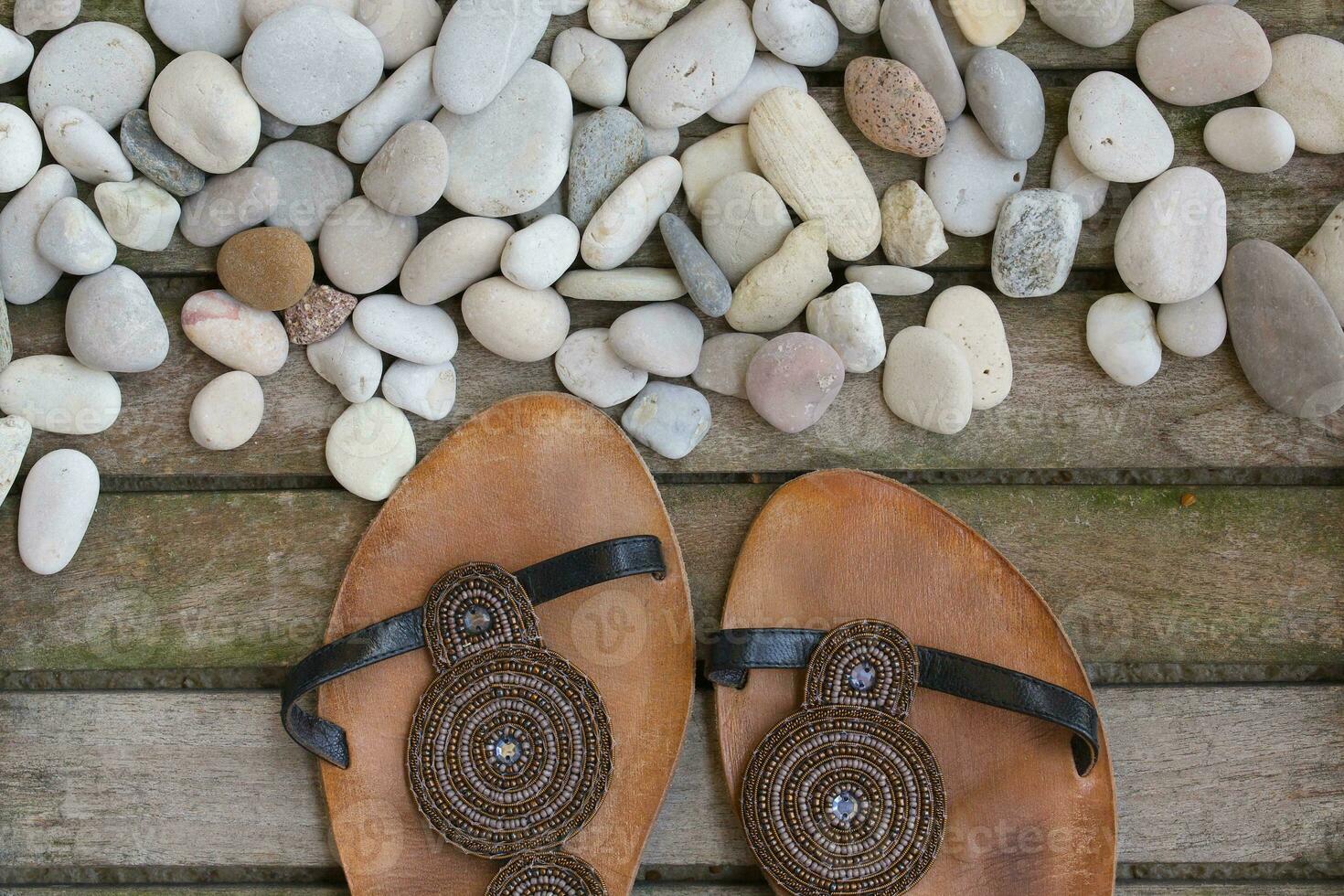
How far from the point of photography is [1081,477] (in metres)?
0.69

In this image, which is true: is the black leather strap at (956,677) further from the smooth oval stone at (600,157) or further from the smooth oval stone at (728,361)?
the smooth oval stone at (600,157)

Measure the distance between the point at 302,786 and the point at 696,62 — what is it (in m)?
0.59

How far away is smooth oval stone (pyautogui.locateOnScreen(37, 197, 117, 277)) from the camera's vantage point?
0.64m

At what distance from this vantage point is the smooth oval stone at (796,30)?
643 millimetres

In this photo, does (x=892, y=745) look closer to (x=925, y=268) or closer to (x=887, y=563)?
(x=887, y=563)

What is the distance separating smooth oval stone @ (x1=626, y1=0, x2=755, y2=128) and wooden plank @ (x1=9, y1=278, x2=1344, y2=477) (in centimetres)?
15

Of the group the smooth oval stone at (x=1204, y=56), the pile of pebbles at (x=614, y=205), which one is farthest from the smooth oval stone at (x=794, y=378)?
the smooth oval stone at (x=1204, y=56)

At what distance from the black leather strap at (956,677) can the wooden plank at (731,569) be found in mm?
60

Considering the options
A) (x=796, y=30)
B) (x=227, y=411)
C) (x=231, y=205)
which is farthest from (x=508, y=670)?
(x=796, y=30)

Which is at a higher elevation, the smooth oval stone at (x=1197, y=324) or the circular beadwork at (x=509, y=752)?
the smooth oval stone at (x=1197, y=324)

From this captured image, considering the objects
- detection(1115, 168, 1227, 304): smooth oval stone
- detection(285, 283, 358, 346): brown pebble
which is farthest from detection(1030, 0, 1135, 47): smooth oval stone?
detection(285, 283, 358, 346): brown pebble

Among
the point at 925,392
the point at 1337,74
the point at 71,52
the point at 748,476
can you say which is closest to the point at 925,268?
the point at 925,392

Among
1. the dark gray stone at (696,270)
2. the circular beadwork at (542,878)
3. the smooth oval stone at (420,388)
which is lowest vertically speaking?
the circular beadwork at (542,878)

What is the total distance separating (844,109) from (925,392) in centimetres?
22
